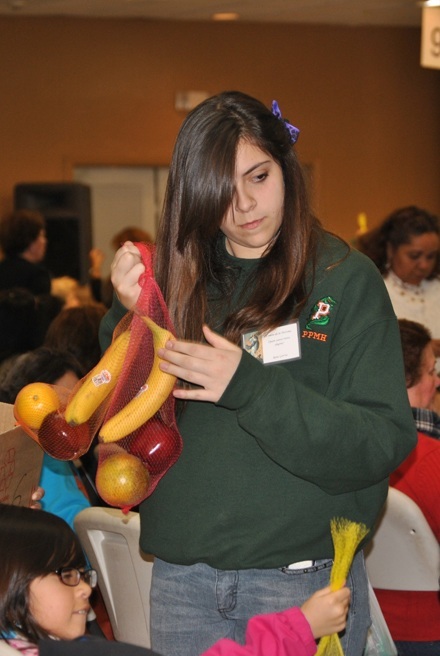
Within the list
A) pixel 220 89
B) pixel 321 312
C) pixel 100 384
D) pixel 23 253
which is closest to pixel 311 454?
pixel 321 312

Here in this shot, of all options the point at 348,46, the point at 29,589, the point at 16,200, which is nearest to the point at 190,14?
the point at 348,46

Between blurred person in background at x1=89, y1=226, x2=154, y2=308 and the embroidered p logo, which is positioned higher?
the embroidered p logo

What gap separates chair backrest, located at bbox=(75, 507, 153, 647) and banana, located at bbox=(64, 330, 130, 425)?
25.3 inches

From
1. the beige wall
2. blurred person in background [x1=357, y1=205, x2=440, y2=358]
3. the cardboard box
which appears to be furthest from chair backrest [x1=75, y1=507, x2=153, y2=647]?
the beige wall

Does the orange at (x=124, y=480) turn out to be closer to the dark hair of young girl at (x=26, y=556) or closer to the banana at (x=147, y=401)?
the banana at (x=147, y=401)

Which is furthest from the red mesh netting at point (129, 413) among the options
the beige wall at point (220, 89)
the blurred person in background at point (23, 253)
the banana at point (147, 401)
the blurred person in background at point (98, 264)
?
the beige wall at point (220, 89)

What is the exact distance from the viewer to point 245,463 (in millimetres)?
1432

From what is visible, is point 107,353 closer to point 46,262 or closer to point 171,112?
point 46,262

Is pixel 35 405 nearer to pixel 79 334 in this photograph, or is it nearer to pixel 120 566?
pixel 120 566

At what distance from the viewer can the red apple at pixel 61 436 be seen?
155 centimetres

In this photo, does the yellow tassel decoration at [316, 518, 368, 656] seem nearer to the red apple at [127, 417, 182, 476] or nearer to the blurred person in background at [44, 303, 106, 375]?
the red apple at [127, 417, 182, 476]

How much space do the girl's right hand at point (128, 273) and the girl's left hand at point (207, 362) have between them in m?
0.24

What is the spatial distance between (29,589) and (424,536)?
3.42ft

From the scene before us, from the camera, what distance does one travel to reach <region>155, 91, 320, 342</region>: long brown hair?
4.69ft
